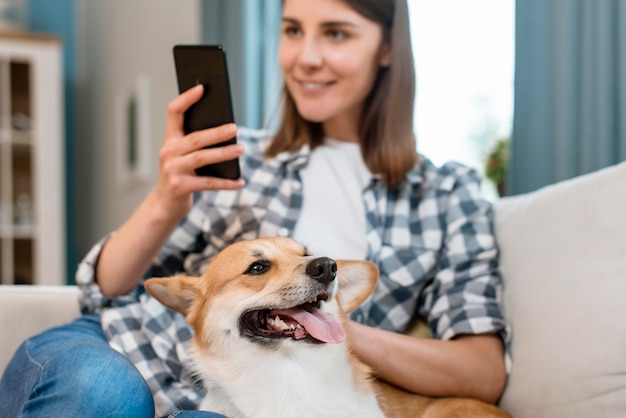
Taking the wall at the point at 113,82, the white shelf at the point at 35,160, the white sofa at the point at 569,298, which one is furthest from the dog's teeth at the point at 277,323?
the white shelf at the point at 35,160

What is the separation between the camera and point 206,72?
4.09ft

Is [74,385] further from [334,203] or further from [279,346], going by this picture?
[334,203]

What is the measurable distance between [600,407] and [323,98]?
84 centimetres

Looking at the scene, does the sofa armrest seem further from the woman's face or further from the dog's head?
the woman's face

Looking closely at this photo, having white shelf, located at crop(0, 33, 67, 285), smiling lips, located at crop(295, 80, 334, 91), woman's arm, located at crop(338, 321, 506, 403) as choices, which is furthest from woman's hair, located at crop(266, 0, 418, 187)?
white shelf, located at crop(0, 33, 67, 285)

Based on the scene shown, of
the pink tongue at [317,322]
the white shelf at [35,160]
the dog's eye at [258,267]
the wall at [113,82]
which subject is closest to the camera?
the pink tongue at [317,322]

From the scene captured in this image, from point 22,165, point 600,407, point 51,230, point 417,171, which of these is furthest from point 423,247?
point 22,165

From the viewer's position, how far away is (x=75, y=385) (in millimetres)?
907

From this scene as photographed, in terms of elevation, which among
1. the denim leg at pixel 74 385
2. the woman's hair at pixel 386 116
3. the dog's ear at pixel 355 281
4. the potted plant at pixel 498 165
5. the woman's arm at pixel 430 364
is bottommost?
the woman's arm at pixel 430 364

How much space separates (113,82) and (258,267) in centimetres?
343

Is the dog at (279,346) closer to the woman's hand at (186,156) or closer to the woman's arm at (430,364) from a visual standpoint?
the woman's arm at (430,364)

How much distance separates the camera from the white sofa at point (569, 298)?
105cm

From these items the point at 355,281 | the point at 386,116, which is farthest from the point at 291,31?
the point at 355,281

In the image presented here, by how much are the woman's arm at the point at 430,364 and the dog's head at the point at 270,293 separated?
0.08 meters
